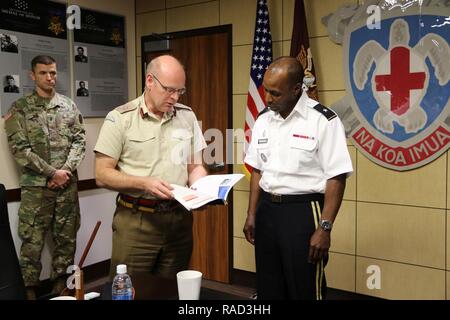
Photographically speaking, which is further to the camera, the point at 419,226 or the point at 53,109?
the point at 53,109

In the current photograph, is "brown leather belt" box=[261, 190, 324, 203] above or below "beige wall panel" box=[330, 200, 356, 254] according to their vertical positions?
above

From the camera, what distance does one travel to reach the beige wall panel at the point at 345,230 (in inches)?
122

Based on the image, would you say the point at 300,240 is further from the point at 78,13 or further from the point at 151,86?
the point at 78,13

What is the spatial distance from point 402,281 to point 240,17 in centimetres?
223

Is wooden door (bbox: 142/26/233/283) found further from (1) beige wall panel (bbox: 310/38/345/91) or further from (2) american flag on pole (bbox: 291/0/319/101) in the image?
(1) beige wall panel (bbox: 310/38/345/91)

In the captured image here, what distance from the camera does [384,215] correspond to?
296 cm

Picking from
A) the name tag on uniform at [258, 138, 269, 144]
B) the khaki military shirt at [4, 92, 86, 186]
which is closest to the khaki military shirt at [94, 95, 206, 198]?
the name tag on uniform at [258, 138, 269, 144]

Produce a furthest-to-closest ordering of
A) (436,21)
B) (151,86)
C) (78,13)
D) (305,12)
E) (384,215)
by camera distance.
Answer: (78,13) → (305,12) → (384,215) → (436,21) → (151,86)

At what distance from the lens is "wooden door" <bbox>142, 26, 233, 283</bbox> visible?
143 inches

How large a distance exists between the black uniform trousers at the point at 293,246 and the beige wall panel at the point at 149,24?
7.85ft

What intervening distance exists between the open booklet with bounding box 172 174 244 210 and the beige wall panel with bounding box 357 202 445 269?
1.44 m

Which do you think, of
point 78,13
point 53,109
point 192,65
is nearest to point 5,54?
point 53,109

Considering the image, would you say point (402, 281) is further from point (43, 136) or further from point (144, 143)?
point (43, 136)

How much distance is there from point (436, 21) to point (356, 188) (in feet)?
3.75
